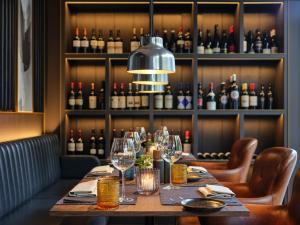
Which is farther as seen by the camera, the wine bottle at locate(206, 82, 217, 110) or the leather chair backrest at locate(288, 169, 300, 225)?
the wine bottle at locate(206, 82, 217, 110)

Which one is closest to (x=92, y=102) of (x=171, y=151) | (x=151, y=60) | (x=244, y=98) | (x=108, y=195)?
(x=244, y=98)

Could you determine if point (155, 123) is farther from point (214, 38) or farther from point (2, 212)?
point (2, 212)

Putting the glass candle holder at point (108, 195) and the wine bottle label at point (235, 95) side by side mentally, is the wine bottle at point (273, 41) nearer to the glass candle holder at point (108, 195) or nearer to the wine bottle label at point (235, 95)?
the wine bottle label at point (235, 95)

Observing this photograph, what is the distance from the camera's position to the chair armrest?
14.4ft

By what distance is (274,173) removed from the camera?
8.50 ft

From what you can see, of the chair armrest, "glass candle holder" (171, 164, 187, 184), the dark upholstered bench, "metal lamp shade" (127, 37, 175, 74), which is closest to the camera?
→ "glass candle holder" (171, 164, 187, 184)

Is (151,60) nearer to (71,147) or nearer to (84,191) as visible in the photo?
(84,191)

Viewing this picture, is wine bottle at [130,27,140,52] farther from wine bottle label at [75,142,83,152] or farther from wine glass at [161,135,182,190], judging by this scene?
wine glass at [161,135,182,190]

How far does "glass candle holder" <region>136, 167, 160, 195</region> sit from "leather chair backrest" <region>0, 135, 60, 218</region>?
46.4 inches

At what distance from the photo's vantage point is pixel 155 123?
498 centimetres

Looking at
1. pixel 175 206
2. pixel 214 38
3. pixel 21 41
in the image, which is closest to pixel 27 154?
pixel 21 41

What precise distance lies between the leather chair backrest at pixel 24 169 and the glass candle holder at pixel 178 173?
3.90ft

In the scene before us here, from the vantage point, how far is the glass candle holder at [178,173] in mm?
2191

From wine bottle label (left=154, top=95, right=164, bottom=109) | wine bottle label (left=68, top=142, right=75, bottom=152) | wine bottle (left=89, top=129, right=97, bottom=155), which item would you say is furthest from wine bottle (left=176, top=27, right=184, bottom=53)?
wine bottle label (left=68, top=142, right=75, bottom=152)
